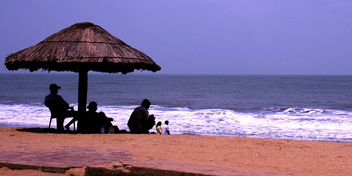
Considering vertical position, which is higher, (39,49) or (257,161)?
(39,49)

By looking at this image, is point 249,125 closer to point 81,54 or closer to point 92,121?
point 92,121

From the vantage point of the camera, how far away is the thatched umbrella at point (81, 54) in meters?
8.43

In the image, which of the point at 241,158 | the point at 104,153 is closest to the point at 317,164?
the point at 241,158

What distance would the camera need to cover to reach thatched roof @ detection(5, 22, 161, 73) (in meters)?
8.42

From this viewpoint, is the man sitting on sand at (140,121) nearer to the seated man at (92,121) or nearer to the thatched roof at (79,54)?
the seated man at (92,121)

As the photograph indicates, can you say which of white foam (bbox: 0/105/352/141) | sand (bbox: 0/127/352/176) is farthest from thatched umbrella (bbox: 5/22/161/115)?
white foam (bbox: 0/105/352/141)

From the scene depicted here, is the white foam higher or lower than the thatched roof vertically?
lower

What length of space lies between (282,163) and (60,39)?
5599mm

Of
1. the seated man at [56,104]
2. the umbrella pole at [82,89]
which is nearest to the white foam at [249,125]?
the umbrella pole at [82,89]

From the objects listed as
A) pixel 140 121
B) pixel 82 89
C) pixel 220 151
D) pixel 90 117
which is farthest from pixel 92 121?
A: pixel 220 151

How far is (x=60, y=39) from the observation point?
351 inches

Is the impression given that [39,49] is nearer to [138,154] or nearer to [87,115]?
[87,115]

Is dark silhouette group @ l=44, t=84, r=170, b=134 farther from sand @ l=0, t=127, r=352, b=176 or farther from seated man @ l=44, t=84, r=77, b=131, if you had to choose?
sand @ l=0, t=127, r=352, b=176

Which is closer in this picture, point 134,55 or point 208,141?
point 208,141
